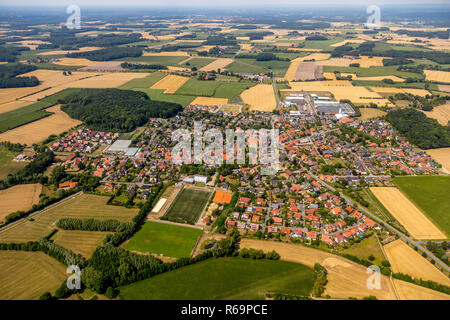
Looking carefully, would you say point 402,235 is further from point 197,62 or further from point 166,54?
point 166,54

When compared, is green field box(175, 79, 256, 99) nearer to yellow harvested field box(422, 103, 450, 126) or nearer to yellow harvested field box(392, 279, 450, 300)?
yellow harvested field box(422, 103, 450, 126)

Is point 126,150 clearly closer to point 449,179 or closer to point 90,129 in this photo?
point 90,129

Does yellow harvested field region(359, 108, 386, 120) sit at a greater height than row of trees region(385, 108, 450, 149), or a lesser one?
greater

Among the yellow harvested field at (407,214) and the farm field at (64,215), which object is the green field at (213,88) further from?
the yellow harvested field at (407,214)

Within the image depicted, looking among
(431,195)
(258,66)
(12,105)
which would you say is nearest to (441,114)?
(431,195)

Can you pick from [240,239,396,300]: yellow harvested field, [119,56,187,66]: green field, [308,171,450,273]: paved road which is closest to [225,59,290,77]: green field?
[119,56,187,66]: green field

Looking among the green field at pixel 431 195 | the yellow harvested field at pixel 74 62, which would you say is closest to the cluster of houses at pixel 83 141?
the green field at pixel 431 195
